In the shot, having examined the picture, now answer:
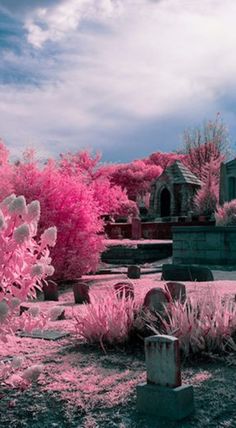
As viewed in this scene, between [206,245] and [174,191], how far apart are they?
19.4 m

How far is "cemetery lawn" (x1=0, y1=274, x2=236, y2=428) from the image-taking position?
140 inches

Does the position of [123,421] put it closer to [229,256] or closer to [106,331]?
[106,331]

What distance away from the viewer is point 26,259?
13.4 feet

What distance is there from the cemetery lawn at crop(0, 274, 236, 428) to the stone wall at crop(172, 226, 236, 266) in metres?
10.3

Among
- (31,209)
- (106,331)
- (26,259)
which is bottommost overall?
(106,331)

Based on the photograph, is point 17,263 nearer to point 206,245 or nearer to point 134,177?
point 206,245

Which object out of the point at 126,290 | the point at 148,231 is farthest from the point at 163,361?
the point at 148,231

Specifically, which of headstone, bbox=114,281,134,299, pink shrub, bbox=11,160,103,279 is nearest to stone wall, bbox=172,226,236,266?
pink shrub, bbox=11,160,103,279

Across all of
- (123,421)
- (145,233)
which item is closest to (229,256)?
(145,233)

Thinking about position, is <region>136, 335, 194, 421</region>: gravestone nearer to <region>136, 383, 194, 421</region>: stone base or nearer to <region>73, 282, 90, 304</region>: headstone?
<region>136, 383, 194, 421</region>: stone base

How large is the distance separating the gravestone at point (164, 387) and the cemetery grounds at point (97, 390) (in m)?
0.07

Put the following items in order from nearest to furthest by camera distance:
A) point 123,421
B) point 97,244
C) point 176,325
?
point 123,421 < point 176,325 < point 97,244

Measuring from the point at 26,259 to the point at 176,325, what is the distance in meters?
1.52

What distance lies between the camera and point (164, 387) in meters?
3.70
